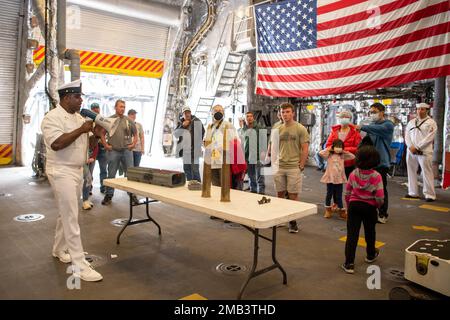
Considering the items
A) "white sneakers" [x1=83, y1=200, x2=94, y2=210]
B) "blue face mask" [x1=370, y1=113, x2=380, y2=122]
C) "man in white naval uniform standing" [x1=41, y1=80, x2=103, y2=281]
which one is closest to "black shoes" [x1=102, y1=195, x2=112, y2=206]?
"white sneakers" [x1=83, y1=200, x2=94, y2=210]

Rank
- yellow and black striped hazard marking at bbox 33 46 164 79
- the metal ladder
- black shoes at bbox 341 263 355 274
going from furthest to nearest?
the metal ladder, yellow and black striped hazard marking at bbox 33 46 164 79, black shoes at bbox 341 263 355 274

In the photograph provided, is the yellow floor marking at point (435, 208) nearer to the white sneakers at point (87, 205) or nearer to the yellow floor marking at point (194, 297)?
the yellow floor marking at point (194, 297)

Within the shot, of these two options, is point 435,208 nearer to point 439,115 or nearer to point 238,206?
point 439,115

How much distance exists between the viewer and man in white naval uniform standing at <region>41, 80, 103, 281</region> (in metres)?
3.23

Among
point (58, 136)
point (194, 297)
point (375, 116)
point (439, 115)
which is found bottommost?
point (194, 297)

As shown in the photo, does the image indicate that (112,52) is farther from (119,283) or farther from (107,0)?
(119,283)

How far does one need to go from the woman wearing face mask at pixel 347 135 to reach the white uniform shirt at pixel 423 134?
7.22ft

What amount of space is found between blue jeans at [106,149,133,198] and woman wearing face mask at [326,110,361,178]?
348 centimetres

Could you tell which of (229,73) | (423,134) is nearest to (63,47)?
(229,73)

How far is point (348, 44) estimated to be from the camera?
655 centimetres

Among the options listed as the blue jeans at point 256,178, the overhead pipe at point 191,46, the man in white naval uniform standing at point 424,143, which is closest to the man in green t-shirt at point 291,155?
the blue jeans at point 256,178

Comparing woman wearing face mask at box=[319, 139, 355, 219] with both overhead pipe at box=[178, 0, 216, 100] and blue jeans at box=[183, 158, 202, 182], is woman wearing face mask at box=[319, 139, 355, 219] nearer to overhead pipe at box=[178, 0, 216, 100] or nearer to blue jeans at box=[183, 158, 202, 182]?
blue jeans at box=[183, 158, 202, 182]

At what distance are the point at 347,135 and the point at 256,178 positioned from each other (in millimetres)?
2138

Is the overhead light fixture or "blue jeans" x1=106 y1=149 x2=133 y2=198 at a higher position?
the overhead light fixture
